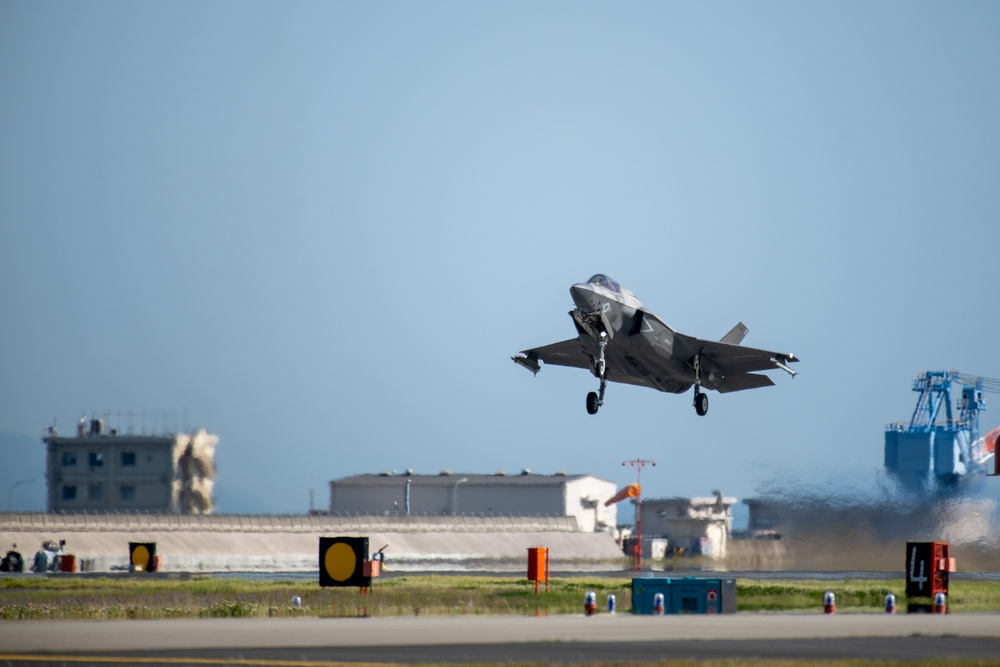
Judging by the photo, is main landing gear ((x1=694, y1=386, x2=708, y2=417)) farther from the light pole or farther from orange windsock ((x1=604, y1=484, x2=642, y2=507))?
the light pole

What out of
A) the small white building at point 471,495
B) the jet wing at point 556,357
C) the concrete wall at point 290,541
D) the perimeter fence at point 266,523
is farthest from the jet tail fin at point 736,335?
the small white building at point 471,495

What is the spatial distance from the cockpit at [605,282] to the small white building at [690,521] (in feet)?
180

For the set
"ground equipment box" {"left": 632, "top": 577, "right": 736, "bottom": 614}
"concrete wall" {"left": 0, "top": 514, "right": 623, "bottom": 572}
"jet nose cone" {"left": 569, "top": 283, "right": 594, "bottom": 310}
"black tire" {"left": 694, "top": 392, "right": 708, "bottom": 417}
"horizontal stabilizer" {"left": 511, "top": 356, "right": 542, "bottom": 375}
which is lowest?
"concrete wall" {"left": 0, "top": 514, "right": 623, "bottom": 572}

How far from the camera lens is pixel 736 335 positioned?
2007 inches

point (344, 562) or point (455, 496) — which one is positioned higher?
point (344, 562)

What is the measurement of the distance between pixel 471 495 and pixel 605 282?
73.8 m

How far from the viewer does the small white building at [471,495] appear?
113938 millimetres

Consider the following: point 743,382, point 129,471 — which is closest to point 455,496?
point 129,471

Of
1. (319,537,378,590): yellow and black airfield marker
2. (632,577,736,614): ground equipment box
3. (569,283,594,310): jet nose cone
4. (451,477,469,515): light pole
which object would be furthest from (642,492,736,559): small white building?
(569,283,594,310): jet nose cone

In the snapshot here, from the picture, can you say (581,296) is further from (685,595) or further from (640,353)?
(685,595)

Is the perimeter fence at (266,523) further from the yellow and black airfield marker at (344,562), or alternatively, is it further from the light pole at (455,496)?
the yellow and black airfield marker at (344,562)

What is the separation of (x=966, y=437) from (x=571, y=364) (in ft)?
274

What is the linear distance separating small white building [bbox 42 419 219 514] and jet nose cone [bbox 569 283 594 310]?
6877cm

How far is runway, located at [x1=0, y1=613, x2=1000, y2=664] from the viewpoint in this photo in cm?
2673
